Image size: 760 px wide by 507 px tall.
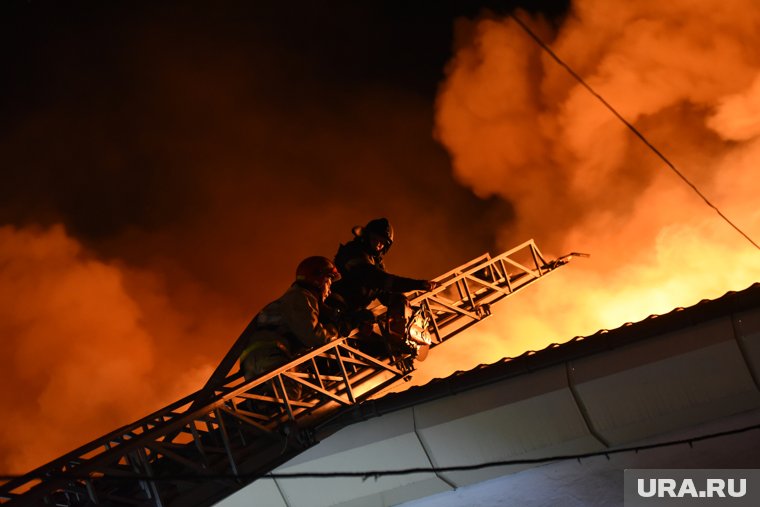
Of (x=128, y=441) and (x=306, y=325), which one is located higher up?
(x=306, y=325)

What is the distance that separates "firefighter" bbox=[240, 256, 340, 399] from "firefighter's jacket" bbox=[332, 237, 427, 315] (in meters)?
1.34

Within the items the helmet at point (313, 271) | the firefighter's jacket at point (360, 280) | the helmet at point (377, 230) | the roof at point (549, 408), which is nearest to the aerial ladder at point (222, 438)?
the firefighter's jacket at point (360, 280)

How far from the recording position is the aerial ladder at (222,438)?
5973 millimetres

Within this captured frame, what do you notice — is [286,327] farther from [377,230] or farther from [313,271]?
[377,230]

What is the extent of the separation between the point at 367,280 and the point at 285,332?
1865 mm

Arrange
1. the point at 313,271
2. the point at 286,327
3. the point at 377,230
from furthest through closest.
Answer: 1. the point at 377,230
2. the point at 313,271
3. the point at 286,327

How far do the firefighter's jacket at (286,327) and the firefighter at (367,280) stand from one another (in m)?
0.96

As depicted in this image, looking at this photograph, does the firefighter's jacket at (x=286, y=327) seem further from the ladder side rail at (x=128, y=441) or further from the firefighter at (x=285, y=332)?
the ladder side rail at (x=128, y=441)

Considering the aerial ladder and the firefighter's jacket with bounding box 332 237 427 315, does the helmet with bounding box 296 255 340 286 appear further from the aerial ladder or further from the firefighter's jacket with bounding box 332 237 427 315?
the firefighter's jacket with bounding box 332 237 427 315

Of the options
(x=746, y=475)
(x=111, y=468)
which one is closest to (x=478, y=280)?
(x=746, y=475)

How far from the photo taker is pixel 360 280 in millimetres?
9586

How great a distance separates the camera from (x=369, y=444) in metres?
8.00

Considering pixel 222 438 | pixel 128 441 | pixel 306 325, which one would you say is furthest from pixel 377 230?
pixel 128 441

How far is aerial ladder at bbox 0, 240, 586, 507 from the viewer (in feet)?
19.6
